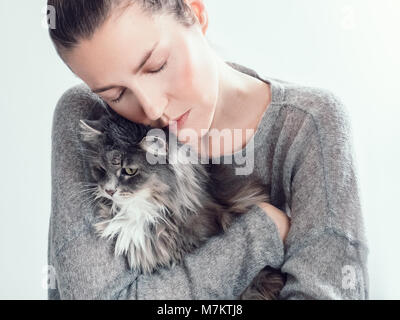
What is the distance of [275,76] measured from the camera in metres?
1.58

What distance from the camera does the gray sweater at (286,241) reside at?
92cm

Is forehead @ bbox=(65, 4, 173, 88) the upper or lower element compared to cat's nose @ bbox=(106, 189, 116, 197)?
upper

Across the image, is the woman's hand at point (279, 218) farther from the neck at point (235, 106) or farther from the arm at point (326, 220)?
the neck at point (235, 106)

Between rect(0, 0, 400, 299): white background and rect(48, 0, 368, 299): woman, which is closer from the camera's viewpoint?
rect(48, 0, 368, 299): woman

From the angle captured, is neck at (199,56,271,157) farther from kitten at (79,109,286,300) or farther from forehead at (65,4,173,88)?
forehead at (65,4,173,88)

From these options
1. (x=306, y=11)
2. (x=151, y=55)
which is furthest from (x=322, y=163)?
(x=306, y=11)

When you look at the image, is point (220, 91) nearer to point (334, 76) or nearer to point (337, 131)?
point (337, 131)

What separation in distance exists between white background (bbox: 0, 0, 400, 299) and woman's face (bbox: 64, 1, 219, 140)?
0.33 m

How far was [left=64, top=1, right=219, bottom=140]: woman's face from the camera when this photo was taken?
902mm

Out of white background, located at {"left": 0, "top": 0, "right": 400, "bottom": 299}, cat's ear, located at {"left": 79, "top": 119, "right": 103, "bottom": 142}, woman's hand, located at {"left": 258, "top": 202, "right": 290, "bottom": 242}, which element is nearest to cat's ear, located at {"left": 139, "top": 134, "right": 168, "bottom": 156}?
cat's ear, located at {"left": 79, "top": 119, "right": 103, "bottom": 142}

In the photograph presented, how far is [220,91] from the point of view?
1.16 metres

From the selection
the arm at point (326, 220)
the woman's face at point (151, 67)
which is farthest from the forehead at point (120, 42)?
the arm at point (326, 220)
